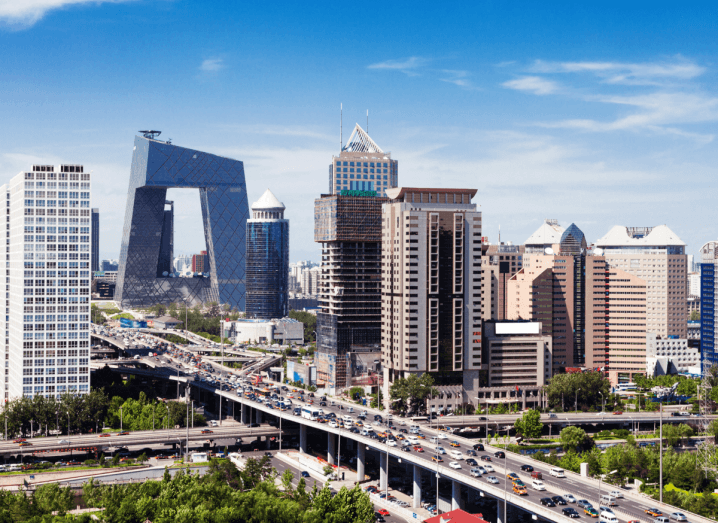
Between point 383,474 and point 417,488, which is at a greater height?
point 383,474

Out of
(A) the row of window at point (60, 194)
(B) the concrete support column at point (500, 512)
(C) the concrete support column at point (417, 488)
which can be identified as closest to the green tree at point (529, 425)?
(C) the concrete support column at point (417, 488)

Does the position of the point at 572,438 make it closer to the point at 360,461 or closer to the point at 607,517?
the point at 360,461

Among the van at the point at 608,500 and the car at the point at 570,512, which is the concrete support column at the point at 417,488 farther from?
the car at the point at 570,512

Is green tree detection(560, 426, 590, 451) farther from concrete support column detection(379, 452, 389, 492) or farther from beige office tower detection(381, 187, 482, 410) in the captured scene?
concrete support column detection(379, 452, 389, 492)

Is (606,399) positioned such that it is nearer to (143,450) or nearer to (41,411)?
(143,450)

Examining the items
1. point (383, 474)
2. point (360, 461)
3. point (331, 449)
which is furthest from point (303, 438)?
point (383, 474)

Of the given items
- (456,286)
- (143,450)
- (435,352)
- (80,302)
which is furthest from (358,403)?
(80,302)
